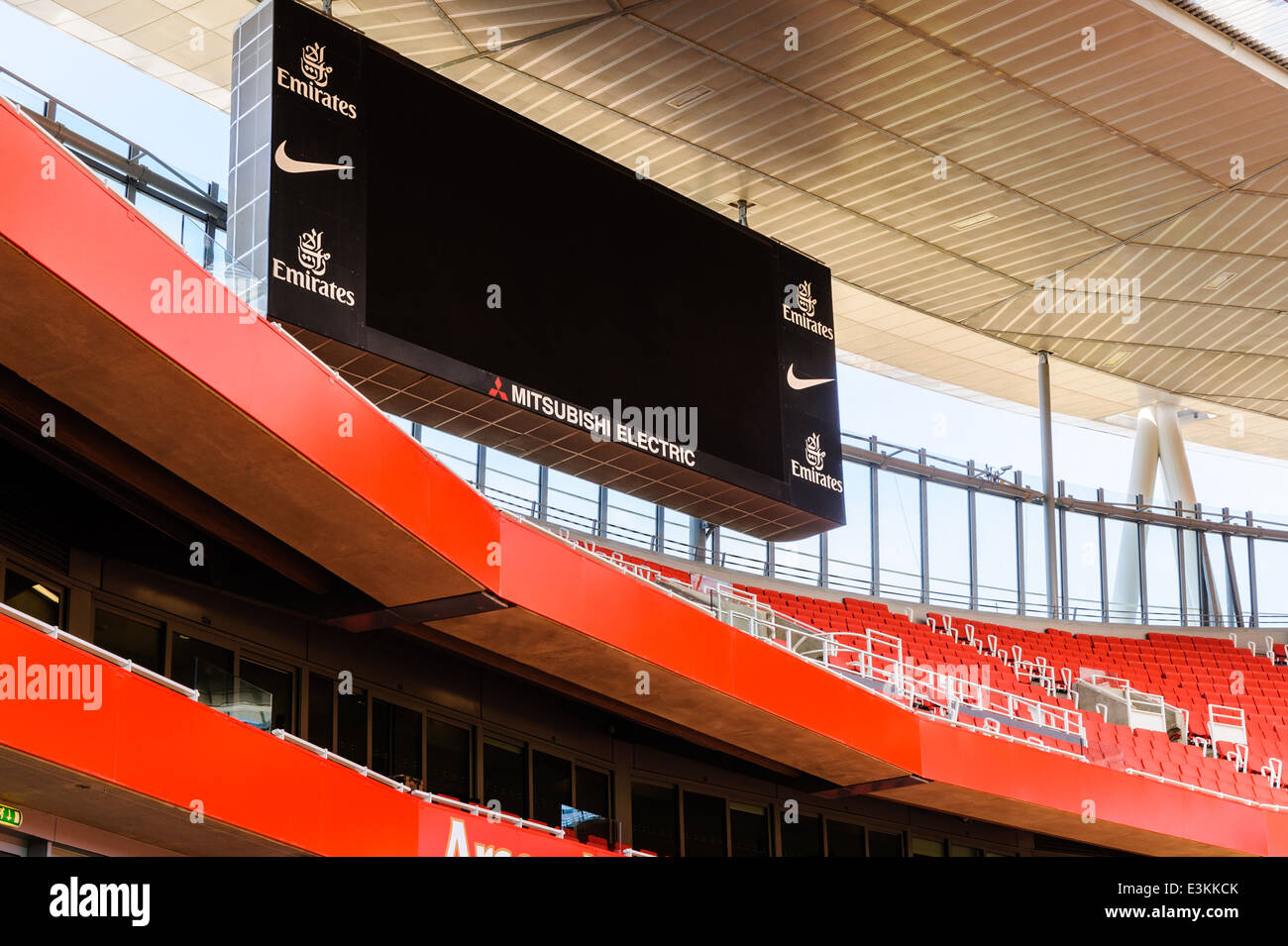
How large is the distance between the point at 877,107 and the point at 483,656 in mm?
9342

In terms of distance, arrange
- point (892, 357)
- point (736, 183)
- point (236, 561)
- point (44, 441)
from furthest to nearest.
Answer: point (892, 357) → point (736, 183) → point (236, 561) → point (44, 441)

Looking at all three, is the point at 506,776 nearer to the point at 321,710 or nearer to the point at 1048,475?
the point at 321,710

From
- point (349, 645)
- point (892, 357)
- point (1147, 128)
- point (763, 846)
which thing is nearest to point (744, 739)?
point (763, 846)

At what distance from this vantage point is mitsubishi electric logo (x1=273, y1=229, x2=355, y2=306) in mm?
13391

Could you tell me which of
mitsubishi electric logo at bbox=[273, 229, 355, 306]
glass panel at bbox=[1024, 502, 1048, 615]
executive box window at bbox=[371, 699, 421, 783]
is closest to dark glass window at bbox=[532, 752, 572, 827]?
executive box window at bbox=[371, 699, 421, 783]

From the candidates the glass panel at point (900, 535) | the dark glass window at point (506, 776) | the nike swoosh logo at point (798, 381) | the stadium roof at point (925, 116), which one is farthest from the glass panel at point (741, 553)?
the dark glass window at point (506, 776)

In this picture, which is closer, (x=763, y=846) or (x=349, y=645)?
(x=349, y=645)

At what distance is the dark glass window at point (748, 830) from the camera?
19.0 meters

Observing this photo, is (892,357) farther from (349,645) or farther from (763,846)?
(349,645)

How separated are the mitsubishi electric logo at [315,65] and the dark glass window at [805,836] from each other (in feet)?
35.9

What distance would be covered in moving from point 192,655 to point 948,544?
1926 cm

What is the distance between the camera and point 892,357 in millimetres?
29781

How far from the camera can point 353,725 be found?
14.6 m

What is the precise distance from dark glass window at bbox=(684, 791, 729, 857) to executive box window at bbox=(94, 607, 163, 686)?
7.66 meters
